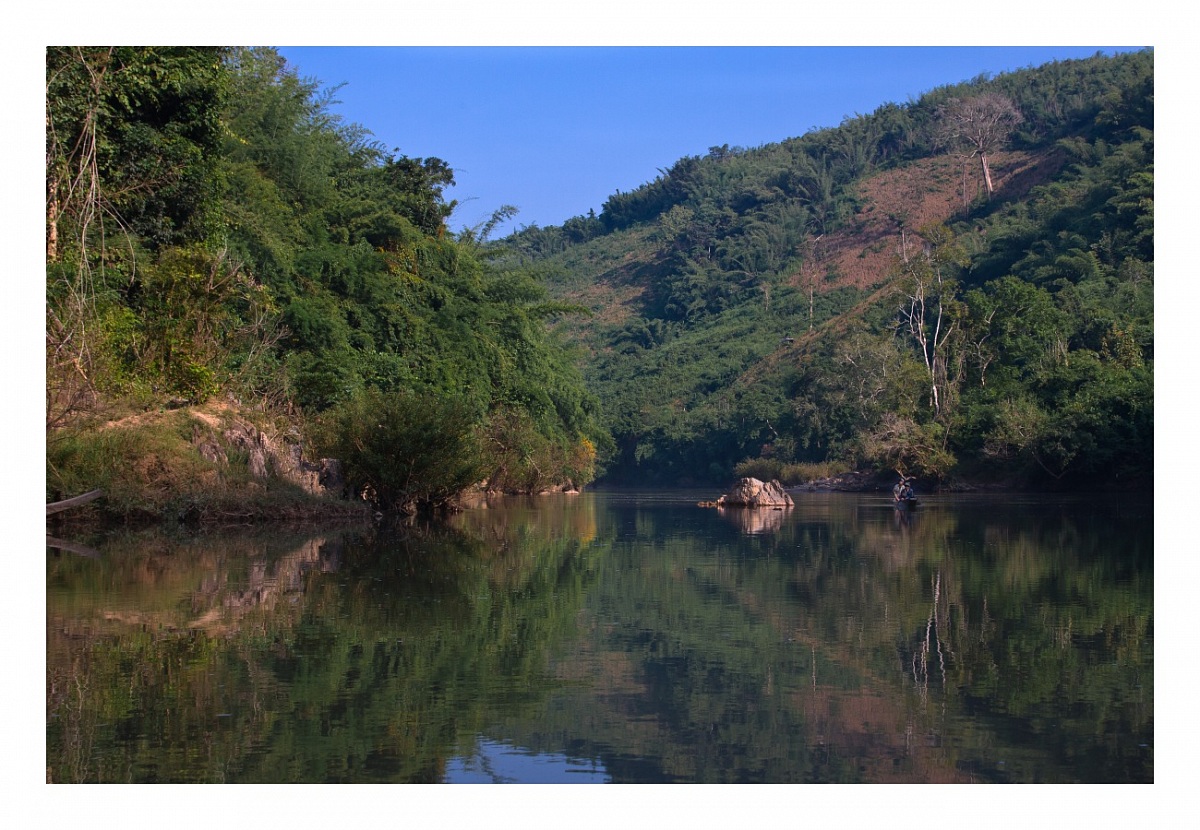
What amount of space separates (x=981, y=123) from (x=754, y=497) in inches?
3219

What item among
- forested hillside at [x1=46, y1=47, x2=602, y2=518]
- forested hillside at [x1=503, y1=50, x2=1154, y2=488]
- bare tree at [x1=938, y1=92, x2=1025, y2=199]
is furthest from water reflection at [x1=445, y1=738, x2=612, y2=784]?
bare tree at [x1=938, y1=92, x2=1025, y2=199]

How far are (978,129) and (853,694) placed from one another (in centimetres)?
10369

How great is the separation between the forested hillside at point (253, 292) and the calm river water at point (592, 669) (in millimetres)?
5798

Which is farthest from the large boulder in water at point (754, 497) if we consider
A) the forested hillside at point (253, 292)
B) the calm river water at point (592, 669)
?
the calm river water at point (592, 669)

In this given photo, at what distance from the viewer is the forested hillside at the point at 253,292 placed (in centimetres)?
1805

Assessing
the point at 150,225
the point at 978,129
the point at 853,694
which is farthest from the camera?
the point at 978,129

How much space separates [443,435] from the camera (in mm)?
21516

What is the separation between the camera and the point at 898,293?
60250 millimetres

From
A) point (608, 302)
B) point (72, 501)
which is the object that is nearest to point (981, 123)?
point (608, 302)

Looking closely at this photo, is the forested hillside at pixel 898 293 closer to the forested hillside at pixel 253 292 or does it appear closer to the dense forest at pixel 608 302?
the dense forest at pixel 608 302

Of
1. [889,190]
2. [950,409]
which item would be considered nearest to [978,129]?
[889,190]

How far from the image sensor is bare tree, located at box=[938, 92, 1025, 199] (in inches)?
3984

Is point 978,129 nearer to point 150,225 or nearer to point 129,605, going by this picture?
point 150,225

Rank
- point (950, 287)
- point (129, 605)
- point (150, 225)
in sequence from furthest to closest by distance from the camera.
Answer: point (950, 287) → point (150, 225) → point (129, 605)
